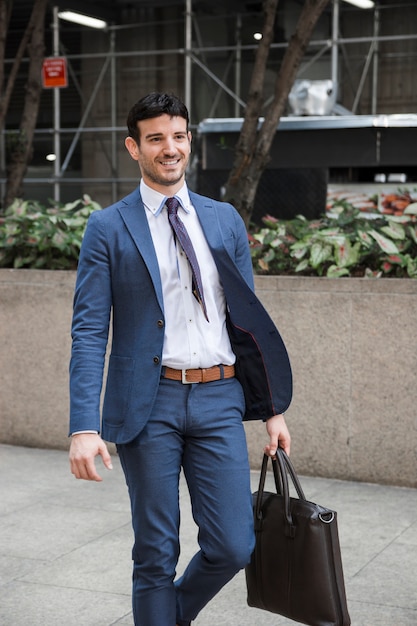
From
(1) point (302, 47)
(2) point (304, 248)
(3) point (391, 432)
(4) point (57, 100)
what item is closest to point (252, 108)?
(1) point (302, 47)

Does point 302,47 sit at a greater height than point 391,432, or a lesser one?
greater

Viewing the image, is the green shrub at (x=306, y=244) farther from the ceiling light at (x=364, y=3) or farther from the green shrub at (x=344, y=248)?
the ceiling light at (x=364, y=3)

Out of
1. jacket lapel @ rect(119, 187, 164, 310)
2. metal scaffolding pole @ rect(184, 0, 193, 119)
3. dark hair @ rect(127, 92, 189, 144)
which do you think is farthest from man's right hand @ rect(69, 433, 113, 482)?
metal scaffolding pole @ rect(184, 0, 193, 119)

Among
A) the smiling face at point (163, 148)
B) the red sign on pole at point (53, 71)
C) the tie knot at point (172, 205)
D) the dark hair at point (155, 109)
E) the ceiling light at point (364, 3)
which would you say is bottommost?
the tie knot at point (172, 205)

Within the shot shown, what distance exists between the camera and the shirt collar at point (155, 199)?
3156 millimetres

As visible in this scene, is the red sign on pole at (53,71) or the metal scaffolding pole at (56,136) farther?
the metal scaffolding pole at (56,136)

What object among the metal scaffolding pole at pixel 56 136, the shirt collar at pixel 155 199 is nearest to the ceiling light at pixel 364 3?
the metal scaffolding pole at pixel 56 136

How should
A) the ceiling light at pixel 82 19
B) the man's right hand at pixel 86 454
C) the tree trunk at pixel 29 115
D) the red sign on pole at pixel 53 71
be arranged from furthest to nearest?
the ceiling light at pixel 82 19, the red sign on pole at pixel 53 71, the tree trunk at pixel 29 115, the man's right hand at pixel 86 454

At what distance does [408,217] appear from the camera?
6633mm

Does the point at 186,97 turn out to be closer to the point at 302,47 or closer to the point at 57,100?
the point at 57,100

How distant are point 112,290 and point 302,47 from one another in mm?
5018

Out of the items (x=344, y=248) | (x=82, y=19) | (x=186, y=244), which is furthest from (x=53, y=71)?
(x=186, y=244)

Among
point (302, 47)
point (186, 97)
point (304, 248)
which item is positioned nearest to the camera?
point (304, 248)

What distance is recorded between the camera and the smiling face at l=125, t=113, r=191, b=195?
120 inches
